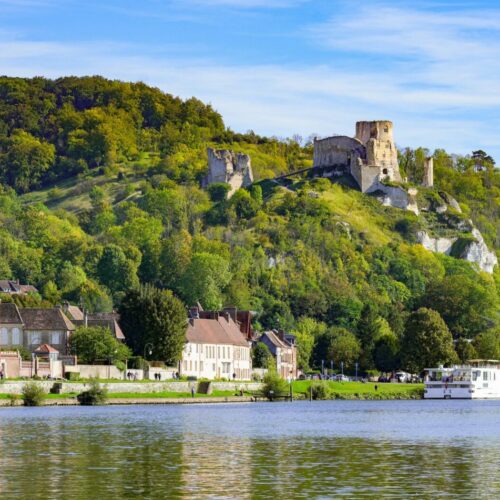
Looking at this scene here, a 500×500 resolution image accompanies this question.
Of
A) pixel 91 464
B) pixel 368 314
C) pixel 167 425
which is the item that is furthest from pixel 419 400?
pixel 91 464

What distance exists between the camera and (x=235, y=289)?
18550 centimetres

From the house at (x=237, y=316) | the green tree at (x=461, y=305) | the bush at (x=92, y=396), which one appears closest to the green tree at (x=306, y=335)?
the house at (x=237, y=316)

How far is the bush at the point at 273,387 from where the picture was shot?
113 meters

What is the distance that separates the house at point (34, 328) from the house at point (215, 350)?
10.7 m

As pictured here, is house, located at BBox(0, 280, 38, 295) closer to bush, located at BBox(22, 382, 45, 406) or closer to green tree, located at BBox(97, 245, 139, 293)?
green tree, located at BBox(97, 245, 139, 293)

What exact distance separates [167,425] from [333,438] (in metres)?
11.5

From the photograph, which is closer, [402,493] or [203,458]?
[402,493]

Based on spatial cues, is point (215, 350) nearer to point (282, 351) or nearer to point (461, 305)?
point (282, 351)

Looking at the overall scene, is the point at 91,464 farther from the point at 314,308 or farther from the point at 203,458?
the point at 314,308

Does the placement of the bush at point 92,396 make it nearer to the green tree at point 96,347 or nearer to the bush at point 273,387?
the green tree at point 96,347

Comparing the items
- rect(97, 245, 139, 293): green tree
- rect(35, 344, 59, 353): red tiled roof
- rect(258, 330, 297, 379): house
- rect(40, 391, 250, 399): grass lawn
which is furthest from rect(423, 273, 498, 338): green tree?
rect(35, 344, 59, 353): red tiled roof

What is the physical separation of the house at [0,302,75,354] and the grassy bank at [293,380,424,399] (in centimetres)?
1872

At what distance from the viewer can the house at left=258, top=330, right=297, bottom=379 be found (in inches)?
5851

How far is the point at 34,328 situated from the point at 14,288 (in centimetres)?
5865
